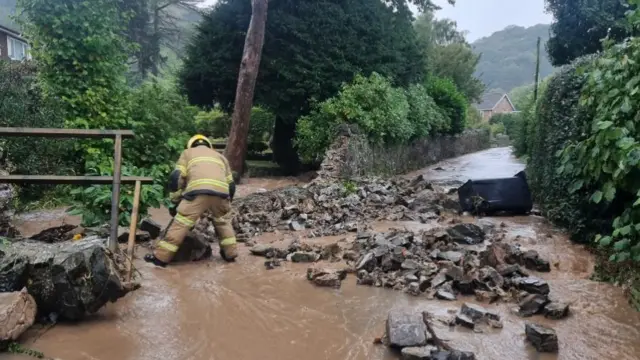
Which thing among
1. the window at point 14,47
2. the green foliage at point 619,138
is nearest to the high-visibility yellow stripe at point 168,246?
the green foliage at point 619,138

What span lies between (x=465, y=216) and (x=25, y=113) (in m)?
8.80

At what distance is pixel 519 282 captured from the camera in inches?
221

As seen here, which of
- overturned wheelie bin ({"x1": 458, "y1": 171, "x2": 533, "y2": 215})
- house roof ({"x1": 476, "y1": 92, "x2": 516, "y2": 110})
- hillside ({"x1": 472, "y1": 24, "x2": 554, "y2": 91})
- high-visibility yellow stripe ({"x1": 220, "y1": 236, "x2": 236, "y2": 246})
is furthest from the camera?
hillside ({"x1": 472, "y1": 24, "x2": 554, "y2": 91})

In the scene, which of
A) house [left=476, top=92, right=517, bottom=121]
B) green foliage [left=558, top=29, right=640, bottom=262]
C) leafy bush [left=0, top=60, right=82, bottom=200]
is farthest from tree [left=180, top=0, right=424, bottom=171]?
house [left=476, top=92, right=517, bottom=121]

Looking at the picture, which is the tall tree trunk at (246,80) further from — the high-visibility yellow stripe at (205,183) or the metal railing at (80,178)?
the metal railing at (80,178)

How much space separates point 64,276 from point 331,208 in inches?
259

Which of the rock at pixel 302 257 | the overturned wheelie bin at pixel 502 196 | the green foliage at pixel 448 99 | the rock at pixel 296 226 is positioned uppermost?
the green foliage at pixel 448 99

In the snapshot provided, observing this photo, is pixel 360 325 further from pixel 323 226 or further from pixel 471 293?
pixel 323 226

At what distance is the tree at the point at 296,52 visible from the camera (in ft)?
54.1

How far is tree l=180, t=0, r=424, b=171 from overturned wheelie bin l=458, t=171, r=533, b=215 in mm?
7148

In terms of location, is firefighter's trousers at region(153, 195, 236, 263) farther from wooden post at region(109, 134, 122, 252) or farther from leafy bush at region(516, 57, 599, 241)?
leafy bush at region(516, 57, 599, 241)

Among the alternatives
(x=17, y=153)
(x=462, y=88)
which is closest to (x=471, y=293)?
(x=17, y=153)

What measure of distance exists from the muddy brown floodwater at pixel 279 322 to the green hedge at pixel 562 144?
146 cm

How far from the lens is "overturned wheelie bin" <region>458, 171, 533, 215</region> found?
34.1 feet
